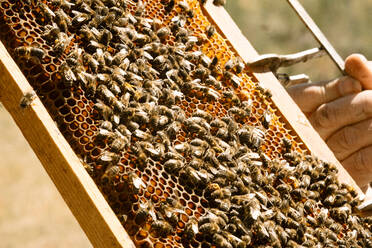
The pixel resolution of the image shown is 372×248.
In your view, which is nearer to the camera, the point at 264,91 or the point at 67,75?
the point at 67,75

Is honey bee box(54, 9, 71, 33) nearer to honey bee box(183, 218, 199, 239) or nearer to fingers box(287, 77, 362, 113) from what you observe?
honey bee box(183, 218, 199, 239)

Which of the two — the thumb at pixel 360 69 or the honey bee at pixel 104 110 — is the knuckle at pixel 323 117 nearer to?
the thumb at pixel 360 69

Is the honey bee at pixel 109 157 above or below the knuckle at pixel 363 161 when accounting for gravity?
above

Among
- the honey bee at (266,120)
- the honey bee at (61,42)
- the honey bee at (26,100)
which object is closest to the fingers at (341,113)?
the honey bee at (266,120)

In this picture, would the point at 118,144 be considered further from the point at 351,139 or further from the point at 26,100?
the point at 351,139

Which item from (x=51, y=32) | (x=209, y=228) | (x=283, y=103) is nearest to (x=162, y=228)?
(x=209, y=228)

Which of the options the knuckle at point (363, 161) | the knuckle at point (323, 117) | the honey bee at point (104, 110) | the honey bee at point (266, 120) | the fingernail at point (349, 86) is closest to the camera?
the honey bee at point (104, 110)

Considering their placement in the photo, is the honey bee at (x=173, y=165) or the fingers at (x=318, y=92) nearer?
the honey bee at (x=173, y=165)
